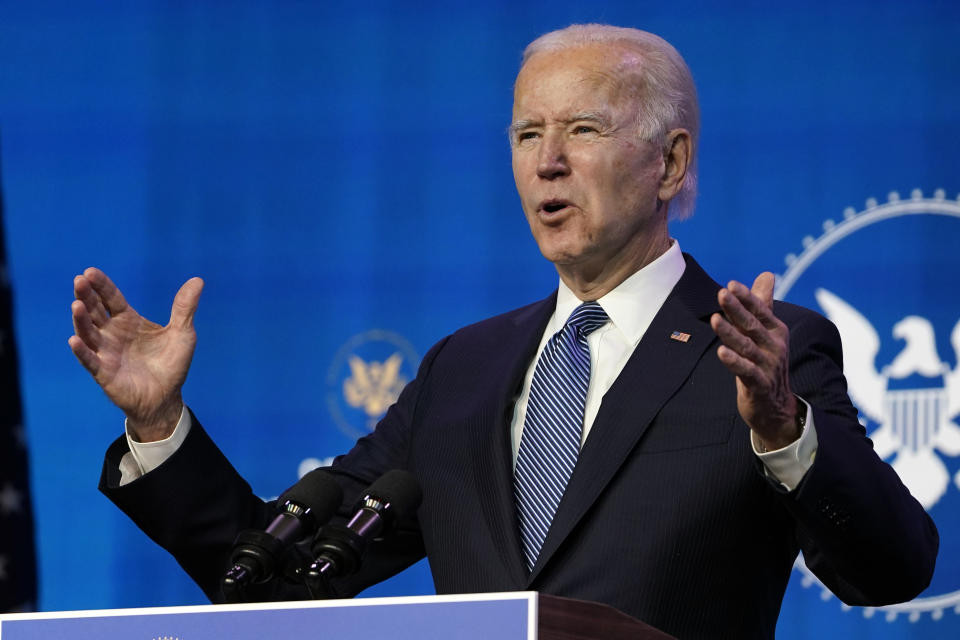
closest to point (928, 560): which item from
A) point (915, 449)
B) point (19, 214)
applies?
point (915, 449)

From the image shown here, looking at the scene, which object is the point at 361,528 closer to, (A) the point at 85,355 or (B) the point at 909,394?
(A) the point at 85,355

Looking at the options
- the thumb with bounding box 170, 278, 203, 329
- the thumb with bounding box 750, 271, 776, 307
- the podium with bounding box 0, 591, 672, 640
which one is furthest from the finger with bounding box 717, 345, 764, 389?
the thumb with bounding box 170, 278, 203, 329

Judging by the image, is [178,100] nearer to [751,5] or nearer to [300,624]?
[751,5]

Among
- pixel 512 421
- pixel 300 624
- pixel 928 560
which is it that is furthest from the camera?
pixel 512 421

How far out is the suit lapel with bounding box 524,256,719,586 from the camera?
172 centimetres

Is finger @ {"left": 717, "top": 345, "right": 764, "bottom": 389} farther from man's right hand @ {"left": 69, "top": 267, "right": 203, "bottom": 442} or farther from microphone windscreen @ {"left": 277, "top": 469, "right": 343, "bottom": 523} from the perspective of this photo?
man's right hand @ {"left": 69, "top": 267, "right": 203, "bottom": 442}

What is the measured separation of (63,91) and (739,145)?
1891mm

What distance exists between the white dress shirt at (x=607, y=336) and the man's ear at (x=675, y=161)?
0.10 m

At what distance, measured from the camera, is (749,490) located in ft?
5.58

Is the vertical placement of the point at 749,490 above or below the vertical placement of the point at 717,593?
above

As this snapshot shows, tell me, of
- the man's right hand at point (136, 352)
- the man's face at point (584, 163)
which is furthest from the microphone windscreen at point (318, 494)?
the man's face at point (584, 163)

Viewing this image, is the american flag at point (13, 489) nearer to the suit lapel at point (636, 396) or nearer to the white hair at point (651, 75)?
the white hair at point (651, 75)

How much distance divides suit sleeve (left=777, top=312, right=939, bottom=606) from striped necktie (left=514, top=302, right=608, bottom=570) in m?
0.38

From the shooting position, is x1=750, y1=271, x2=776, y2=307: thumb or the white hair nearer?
x1=750, y1=271, x2=776, y2=307: thumb
